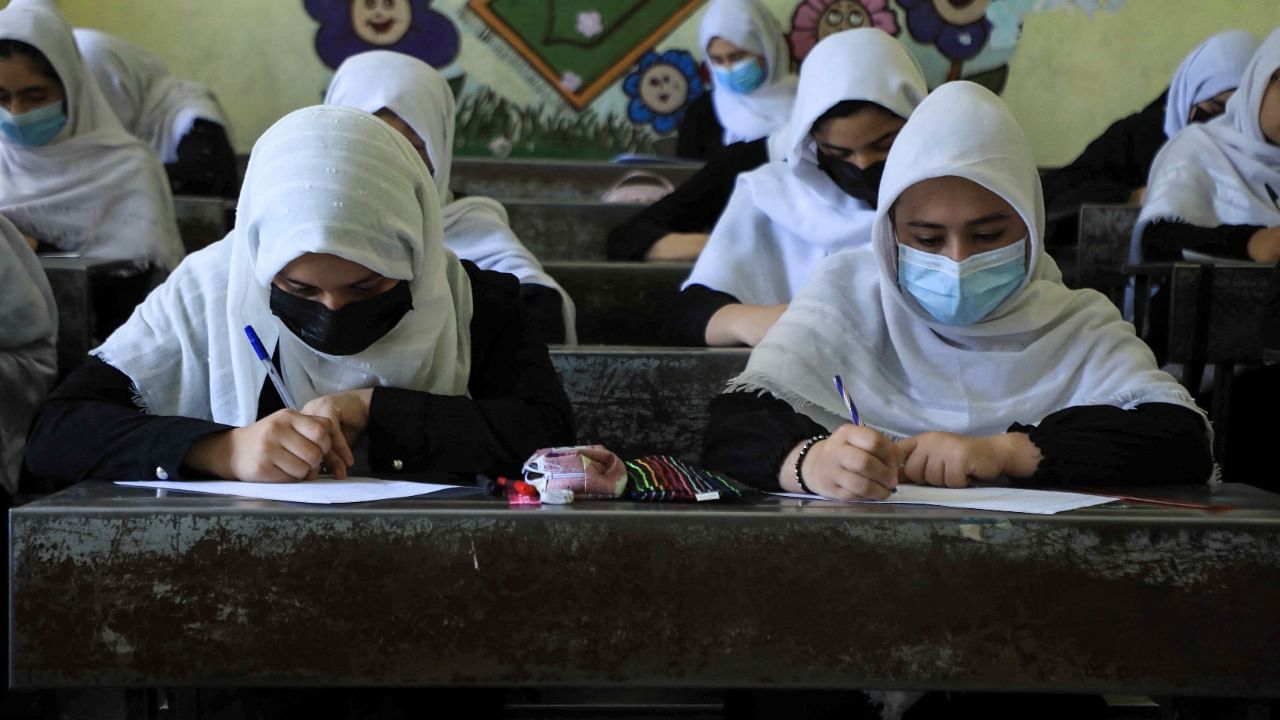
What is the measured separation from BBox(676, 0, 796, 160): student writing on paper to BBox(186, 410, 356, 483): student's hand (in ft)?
14.3

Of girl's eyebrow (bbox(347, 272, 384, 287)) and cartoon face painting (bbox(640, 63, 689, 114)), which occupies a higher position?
cartoon face painting (bbox(640, 63, 689, 114))

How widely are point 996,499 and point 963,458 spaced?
0.23 metres

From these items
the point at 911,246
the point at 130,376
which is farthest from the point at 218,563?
the point at 911,246

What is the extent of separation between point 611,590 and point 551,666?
96 mm

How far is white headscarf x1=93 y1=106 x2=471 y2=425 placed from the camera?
189 cm

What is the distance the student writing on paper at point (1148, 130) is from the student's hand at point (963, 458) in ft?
10.2

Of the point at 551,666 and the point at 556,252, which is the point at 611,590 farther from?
the point at 556,252

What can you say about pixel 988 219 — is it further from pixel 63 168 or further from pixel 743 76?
pixel 743 76

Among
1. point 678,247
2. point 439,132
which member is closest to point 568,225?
point 678,247

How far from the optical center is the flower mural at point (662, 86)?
22.9ft

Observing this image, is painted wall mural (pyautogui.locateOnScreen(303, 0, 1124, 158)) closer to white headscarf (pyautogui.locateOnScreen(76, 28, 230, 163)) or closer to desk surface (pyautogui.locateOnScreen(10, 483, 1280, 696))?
white headscarf (pyautogui.locateOnScreen(76, 28, 230, 163))

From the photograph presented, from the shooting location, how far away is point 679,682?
1.40 metres

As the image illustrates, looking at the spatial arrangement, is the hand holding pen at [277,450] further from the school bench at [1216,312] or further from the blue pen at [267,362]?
the school bench at [1216,312]

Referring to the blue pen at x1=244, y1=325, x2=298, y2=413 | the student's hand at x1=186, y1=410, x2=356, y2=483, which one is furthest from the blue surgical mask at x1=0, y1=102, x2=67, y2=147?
the student's hand at x1=186, y1=410, x2=356, y2=483
